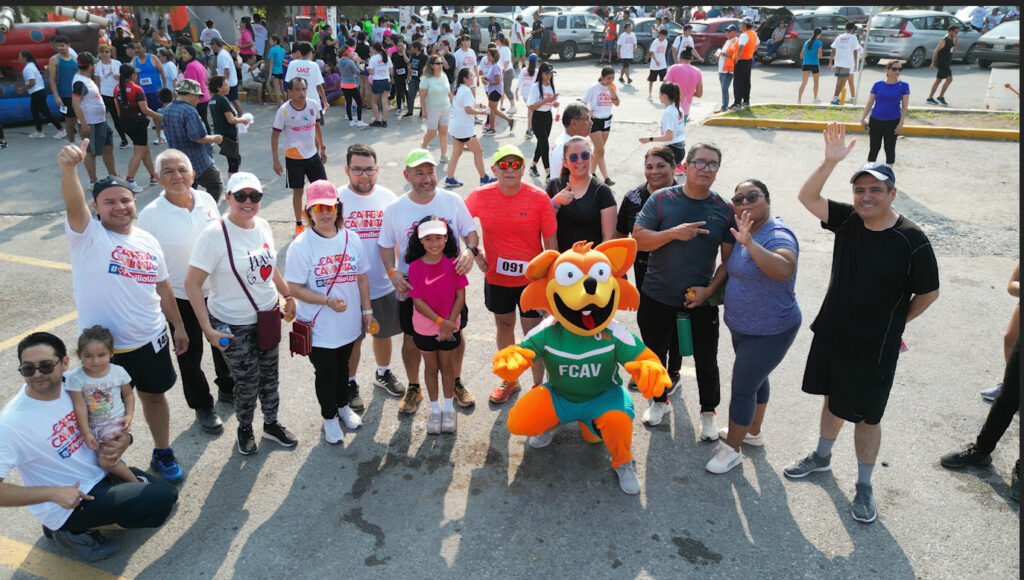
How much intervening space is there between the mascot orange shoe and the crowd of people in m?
0.07

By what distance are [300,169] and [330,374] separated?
174 inches

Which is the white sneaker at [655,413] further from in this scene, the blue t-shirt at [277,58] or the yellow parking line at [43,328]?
the blue t-shirt at [277,58]

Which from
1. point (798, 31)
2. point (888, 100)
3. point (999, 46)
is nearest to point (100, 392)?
point (888, 100)

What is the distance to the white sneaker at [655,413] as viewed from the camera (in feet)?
16.0

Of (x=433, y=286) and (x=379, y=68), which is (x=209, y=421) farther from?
(x=379, y=68)

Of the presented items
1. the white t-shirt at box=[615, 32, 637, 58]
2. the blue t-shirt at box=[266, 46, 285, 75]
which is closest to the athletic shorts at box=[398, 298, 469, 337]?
the blue t-shirt at box=[266, 46, 285, 75]

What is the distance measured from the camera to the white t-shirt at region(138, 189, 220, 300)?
14.9 feet

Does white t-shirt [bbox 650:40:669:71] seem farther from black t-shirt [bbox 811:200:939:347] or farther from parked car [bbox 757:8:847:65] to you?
black t-shirt [bbox 811:200:939:347]

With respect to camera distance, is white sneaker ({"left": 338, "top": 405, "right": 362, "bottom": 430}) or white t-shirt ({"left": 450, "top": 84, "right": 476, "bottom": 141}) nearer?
white sneaker ({"left": 338, "top": 405, "right": 362, "bottom": 430})

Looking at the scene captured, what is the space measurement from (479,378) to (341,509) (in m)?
1.72

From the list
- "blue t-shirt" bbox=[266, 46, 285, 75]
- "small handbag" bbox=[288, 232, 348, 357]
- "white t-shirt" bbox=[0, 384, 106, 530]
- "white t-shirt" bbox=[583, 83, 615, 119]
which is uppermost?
"blue t-shirt" bbox=[266, 46, 285, 75]

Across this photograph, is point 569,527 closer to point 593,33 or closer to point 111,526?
point 111,526

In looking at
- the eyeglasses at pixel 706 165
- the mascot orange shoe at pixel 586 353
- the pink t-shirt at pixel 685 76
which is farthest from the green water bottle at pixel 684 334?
the pink t-shirt at pixel 685 76

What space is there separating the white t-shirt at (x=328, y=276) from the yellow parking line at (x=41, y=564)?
5.60 ft
